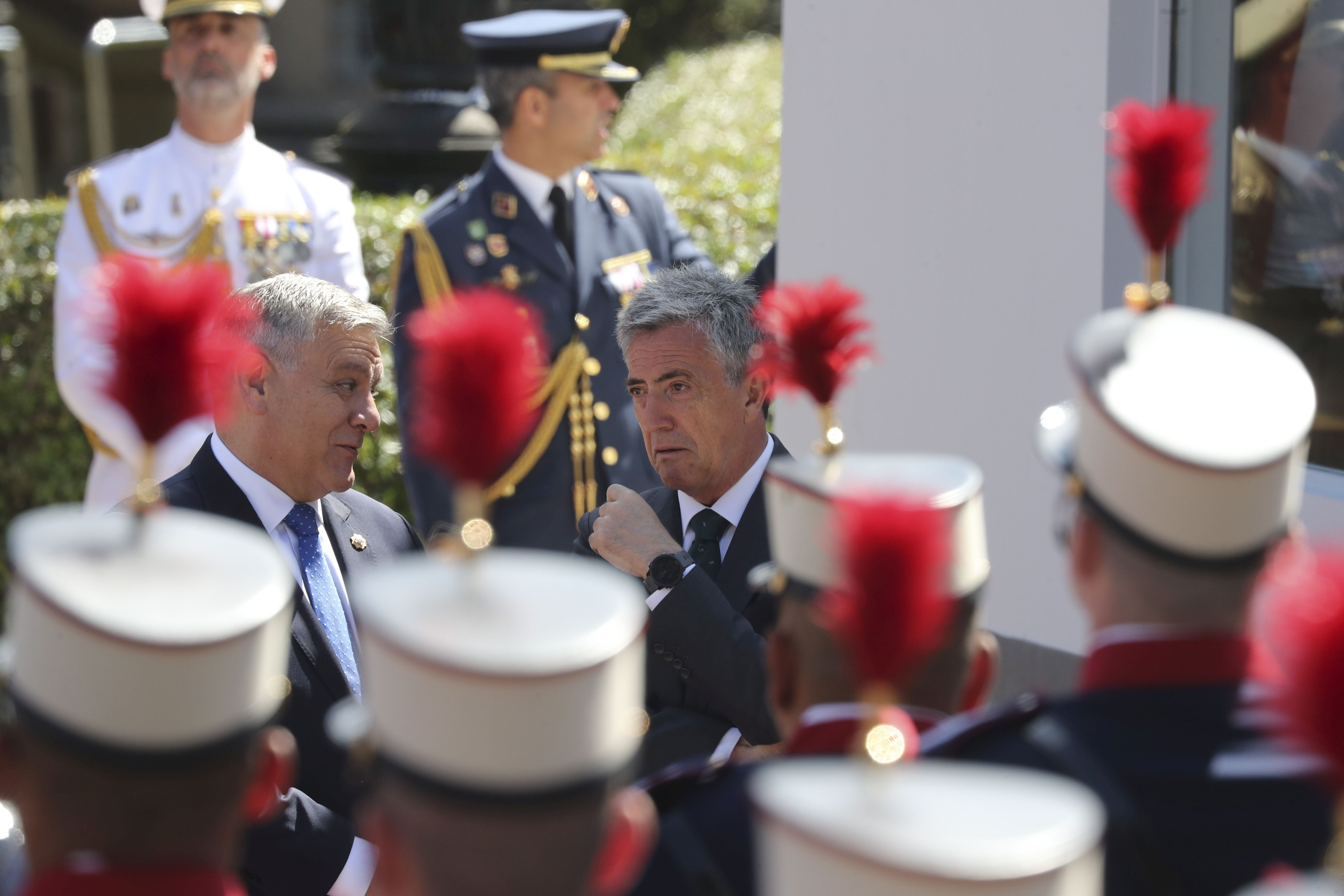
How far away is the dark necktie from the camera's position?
125 inches

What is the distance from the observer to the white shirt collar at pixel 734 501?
319 cm

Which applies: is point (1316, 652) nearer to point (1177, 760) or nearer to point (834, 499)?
point (1177, 760)

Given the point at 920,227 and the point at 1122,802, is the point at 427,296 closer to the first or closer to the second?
the point at 920,227

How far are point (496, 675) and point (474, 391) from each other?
0.26 m

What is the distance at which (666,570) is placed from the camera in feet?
9.53

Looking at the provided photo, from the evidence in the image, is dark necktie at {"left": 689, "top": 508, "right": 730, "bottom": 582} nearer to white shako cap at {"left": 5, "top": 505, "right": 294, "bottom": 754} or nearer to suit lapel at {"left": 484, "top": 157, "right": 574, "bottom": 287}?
white shako cap at {"left": 5, "top": 505, "right": 294, "bottom": 754}

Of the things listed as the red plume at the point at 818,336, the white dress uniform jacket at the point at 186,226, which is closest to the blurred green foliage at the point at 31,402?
the white dress uniform jacket at the point at 186,226

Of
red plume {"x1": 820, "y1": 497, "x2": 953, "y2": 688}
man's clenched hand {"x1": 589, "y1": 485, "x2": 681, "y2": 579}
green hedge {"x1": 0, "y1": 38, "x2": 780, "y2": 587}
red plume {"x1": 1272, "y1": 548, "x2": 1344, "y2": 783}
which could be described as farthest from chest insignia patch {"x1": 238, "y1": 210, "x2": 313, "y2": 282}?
red plume {"x1": 1272, "y1": 548, "x2": 1344, "y2": 783}

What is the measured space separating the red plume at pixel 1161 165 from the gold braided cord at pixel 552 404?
3.01 metres

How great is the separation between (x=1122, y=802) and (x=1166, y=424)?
44 centimetres

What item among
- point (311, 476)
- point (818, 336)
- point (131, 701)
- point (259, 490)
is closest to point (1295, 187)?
point (818, 336)

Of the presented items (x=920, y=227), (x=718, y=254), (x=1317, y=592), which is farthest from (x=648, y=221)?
(x=1317, y=592)

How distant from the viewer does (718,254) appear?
6.96 m

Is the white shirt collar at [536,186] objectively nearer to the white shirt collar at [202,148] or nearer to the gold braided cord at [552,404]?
the gold braided cord at [552,404]
